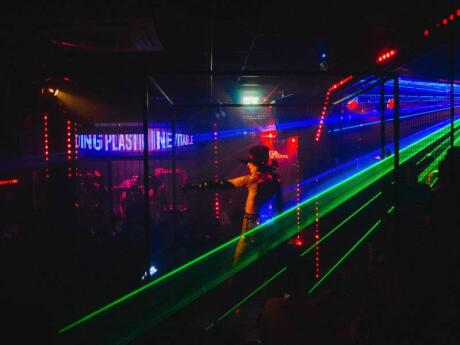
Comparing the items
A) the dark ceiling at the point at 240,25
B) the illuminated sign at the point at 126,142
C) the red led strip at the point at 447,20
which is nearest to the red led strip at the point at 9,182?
the illuminated sign at the point at 126,142

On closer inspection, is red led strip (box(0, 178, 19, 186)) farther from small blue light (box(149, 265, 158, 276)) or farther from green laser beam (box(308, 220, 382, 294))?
green laser beam (box(308, 220, 382, 294))

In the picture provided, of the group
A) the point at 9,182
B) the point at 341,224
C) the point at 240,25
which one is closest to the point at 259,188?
the point at 341,224

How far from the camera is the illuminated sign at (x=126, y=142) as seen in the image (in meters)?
9.25

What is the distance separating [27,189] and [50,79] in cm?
323

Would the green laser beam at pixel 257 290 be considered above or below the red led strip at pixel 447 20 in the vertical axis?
below

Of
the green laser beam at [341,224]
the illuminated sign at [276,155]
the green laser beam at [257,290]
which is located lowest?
the green laser beam at [257,290]

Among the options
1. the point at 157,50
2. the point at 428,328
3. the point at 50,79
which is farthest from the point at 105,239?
the point at 428,328

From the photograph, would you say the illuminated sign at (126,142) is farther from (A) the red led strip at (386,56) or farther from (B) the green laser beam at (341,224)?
(A) the red led strip at (386,56)

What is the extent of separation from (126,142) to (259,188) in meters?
5.35

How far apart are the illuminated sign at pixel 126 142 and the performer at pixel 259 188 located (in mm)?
3797

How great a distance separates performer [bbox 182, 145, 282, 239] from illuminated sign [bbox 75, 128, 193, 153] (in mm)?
3797

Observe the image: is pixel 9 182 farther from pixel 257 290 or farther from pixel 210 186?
pixel 257 290

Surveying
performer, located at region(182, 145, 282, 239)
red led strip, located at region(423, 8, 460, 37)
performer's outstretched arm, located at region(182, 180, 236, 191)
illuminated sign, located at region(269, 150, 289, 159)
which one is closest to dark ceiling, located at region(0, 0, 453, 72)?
red led strip, located at region(423, 8, 460, 37)

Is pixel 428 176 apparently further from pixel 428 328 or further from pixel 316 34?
pixel 428 328
